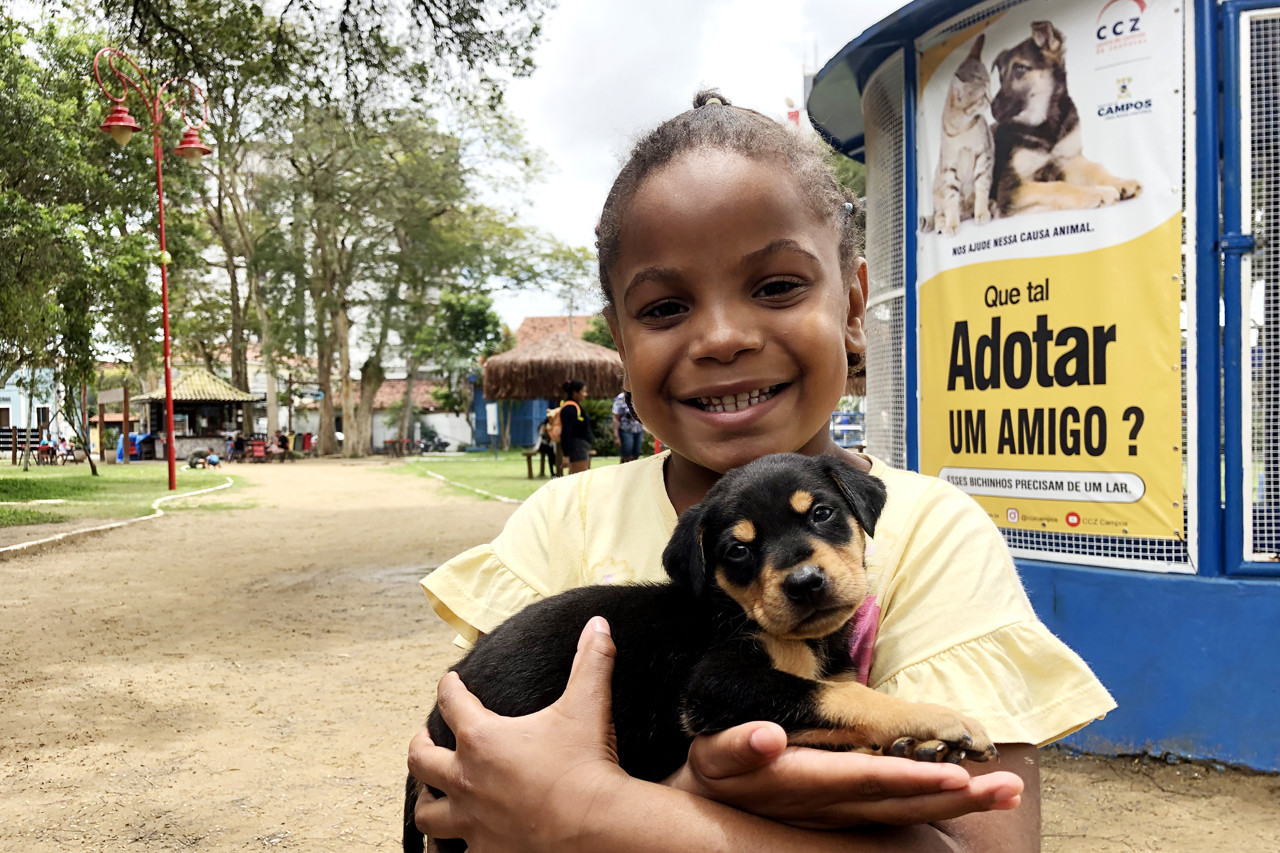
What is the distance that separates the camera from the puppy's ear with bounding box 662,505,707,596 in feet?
5.71

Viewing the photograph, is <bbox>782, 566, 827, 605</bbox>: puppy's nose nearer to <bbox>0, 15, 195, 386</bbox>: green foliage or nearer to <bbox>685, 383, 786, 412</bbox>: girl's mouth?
<bbox>685, 383, 786, 412</bbox>: girl's mouth

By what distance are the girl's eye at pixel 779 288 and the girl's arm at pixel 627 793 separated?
72cm

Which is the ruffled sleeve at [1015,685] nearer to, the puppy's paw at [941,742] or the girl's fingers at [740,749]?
the puppy's paw at [941,742]

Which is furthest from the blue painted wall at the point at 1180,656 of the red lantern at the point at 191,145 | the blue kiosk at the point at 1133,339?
the red lantern at the point at 191,145

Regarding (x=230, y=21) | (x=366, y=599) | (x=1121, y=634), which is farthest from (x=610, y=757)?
(x=230, y=21)

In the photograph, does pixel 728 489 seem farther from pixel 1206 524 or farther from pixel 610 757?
pixel 1206 524

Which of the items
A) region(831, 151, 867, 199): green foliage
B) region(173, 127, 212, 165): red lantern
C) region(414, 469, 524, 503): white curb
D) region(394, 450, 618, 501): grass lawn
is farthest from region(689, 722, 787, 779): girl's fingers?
region(173, 127, 212, 165): red lantern

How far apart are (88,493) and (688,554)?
22.5m

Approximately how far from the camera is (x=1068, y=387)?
467 cm

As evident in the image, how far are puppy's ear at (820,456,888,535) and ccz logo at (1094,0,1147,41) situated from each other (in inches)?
154

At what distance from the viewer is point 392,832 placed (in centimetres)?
418

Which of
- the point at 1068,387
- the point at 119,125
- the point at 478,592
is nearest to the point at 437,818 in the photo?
the point at 478,592

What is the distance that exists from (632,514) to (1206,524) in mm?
3569

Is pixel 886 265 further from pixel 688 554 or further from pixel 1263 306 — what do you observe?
pixel 688 554
